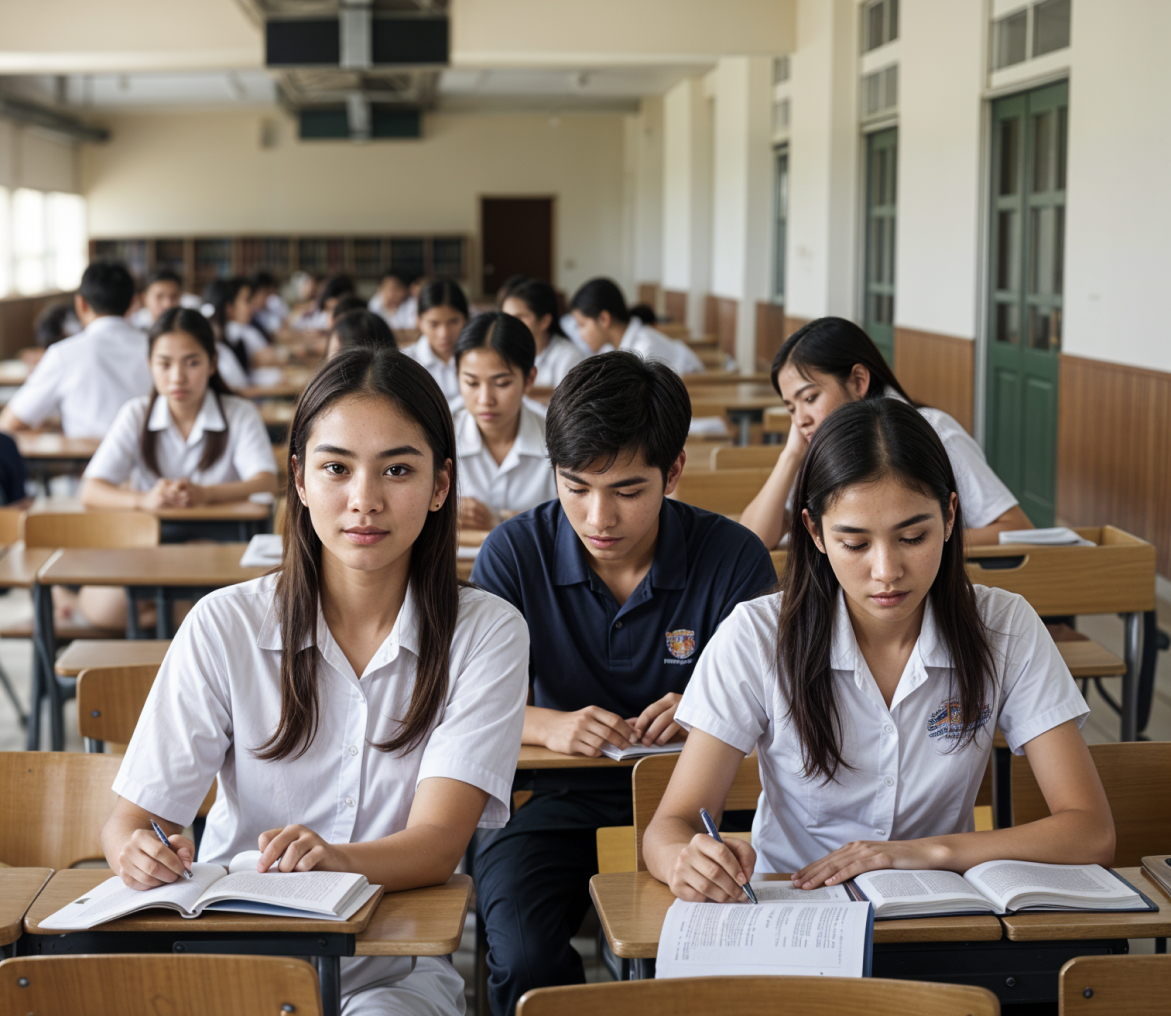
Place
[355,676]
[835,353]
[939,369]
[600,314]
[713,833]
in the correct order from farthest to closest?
[939,369]
[600,314]
[835,353]
[355,676]
[713,833]

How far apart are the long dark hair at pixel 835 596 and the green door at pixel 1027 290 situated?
4.42 m

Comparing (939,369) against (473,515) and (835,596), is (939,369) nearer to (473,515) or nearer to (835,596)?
(473,515)

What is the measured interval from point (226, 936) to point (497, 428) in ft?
7.99

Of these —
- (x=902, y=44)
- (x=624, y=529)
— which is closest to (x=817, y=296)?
(x=902, y=44)

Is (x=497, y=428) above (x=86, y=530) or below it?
above

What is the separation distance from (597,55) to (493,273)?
8669mm

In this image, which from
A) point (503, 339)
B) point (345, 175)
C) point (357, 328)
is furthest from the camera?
point (345, 175)

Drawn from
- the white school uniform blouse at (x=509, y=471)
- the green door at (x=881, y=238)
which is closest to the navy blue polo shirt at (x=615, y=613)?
the white school uniform blouse at (x=509, y=471)

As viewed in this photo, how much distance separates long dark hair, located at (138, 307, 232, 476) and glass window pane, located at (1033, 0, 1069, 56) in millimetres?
3687

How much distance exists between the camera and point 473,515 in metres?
3.57

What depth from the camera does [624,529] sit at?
6.89 ft

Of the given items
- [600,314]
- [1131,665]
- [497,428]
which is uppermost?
[600,314]

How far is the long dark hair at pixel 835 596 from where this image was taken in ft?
5.51

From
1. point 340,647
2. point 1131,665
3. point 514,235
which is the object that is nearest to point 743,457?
point 1131,665
